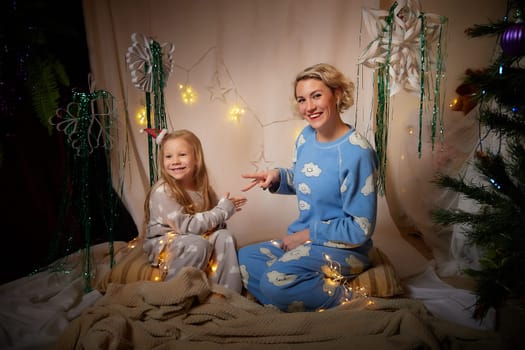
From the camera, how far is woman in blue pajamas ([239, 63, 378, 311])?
4.73 ft

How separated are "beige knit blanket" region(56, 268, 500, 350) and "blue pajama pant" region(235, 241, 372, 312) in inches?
2.4

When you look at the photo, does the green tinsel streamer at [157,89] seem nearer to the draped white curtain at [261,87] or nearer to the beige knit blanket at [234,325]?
the draped white curtain at [261,87]

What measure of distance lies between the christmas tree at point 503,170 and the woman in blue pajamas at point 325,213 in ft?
1.05

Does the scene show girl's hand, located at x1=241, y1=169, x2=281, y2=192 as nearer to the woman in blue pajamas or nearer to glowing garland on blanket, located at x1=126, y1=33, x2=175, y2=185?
the woman in blue pajamas

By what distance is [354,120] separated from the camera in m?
2.15

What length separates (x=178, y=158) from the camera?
1652 mm

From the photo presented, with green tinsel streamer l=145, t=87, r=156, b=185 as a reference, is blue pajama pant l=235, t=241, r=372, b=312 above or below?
below

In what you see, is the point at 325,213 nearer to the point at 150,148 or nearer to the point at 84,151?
the point at 150,148

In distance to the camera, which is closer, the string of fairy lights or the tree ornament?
the tree ornament

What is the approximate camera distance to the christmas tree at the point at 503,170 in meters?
1.01

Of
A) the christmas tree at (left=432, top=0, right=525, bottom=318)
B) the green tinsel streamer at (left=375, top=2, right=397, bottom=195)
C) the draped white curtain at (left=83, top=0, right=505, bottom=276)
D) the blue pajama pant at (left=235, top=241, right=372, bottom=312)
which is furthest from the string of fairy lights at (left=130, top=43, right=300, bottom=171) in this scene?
the christmas tree at (left=432, top=0, right=525, bottom=318)

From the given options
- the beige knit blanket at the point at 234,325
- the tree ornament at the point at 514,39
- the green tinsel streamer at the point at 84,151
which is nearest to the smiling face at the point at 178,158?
the green tinsel streamer at the point at 84,151

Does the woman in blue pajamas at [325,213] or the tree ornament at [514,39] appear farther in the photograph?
the woman in blue pajamas at [325,213]

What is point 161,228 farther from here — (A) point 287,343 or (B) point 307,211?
(A) point 287,343
